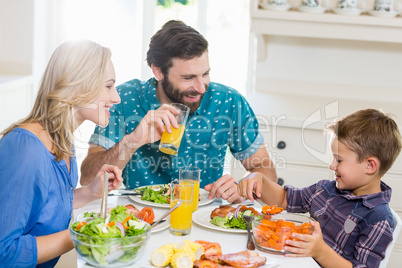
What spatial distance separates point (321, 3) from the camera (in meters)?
2.99

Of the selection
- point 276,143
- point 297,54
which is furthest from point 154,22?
point 276,143

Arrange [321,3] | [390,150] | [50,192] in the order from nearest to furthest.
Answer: [50,192]
[390,150]
[321,3]

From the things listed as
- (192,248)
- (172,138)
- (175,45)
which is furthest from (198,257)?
(175,45)

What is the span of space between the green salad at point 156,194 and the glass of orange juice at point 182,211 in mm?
250

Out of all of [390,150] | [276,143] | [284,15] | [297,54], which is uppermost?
[284,15]

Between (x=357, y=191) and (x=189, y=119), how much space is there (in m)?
0.80

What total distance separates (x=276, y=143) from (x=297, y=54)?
801 mm

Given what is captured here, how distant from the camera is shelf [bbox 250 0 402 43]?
9.38 feet

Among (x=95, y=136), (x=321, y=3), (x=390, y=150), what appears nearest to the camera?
(x=390, y=150)

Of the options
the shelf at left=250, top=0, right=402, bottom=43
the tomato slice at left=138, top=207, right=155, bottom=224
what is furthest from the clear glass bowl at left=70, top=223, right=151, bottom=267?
the shelf at left=250, top=0, right=402, bottom=43

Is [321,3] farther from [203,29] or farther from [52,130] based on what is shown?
[52,130]

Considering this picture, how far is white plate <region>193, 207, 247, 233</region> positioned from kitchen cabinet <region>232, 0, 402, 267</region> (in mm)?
1282

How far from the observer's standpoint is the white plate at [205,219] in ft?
4.57

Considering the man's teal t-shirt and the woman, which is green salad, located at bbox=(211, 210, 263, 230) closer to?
the woman
